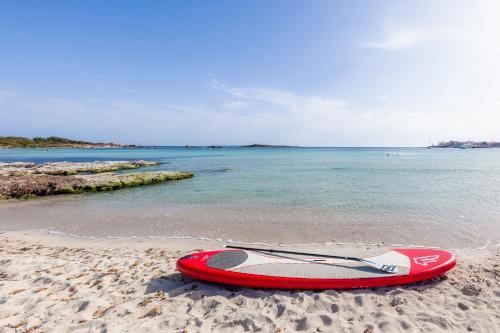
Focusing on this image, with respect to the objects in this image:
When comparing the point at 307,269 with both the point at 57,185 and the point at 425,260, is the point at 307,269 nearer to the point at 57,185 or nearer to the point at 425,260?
the point at 425,260

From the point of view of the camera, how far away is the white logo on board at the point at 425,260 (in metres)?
6.47

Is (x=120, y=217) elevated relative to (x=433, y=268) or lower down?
lower down

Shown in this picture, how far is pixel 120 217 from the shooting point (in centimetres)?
1345

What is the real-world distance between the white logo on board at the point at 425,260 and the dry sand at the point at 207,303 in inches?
16.9

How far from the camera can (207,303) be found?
5.29m

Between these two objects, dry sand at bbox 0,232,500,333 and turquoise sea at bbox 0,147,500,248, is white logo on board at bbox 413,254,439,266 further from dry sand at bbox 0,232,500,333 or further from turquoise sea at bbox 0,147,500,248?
turquoise sea at bbox 0,147,500,248

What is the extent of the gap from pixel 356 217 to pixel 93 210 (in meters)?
14.5

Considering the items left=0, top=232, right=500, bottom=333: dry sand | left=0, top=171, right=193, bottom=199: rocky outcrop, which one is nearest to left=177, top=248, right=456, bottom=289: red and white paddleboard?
left=0, top=232, right=500, bottom=333: dry sand

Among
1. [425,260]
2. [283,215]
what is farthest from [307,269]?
[283,215]

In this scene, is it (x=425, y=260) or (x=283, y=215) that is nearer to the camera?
(x=425, y=260)

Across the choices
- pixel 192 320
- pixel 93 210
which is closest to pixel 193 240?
pixel 192 320

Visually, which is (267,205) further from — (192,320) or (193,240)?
(192,320)

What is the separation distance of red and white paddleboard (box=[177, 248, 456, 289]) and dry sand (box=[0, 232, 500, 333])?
0.18 meters

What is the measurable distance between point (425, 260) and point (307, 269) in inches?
124
